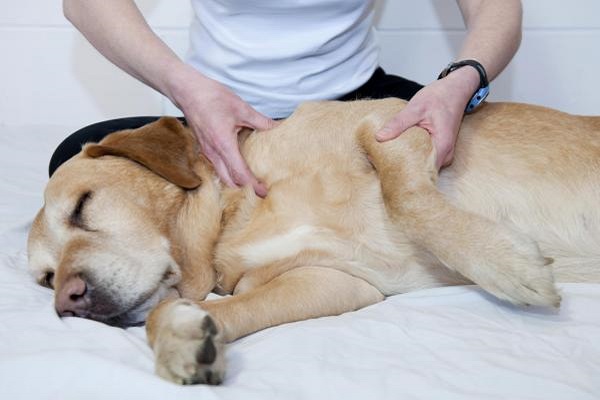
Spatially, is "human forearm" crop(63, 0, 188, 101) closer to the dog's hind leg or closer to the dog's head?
the dog's head

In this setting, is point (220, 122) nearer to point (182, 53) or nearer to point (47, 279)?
point (47, 279)

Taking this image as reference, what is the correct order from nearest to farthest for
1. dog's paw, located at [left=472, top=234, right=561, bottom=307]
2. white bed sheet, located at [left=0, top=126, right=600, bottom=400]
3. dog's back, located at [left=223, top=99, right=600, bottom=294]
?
white bed sheet, located at [left=0, top=126, right=600, bottom=400]
dog's paw, located at [left=472, top=234, right=561, bottom=307]
dog's back, located at [left=223, top=99, right=600, bottom=294]

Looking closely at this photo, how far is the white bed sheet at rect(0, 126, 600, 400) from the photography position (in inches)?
43.6

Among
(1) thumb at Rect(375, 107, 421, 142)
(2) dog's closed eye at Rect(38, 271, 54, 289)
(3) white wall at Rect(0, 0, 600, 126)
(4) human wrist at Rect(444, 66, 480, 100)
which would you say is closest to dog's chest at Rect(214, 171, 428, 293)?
(1) thumb at Rect(375, 107, 421, 142)

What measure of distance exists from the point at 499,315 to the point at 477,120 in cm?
69

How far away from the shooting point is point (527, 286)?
4.45 feet

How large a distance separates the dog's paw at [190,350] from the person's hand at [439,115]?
684 millimetres

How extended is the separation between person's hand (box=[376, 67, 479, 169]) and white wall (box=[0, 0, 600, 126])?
4.33ft

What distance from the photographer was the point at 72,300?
1.48 metres

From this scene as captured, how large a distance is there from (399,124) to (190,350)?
0.80m

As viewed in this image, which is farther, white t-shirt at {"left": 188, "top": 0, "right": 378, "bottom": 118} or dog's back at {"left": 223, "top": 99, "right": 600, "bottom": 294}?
white t-shirt at {"left": 188, "top": 0, "right": 378, "bottom": 118}

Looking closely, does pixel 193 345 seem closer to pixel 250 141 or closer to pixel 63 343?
pixel 63 343

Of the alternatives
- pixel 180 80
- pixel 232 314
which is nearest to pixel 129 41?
pixel 180 80

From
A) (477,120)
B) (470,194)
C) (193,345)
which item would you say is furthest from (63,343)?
(477,120)
